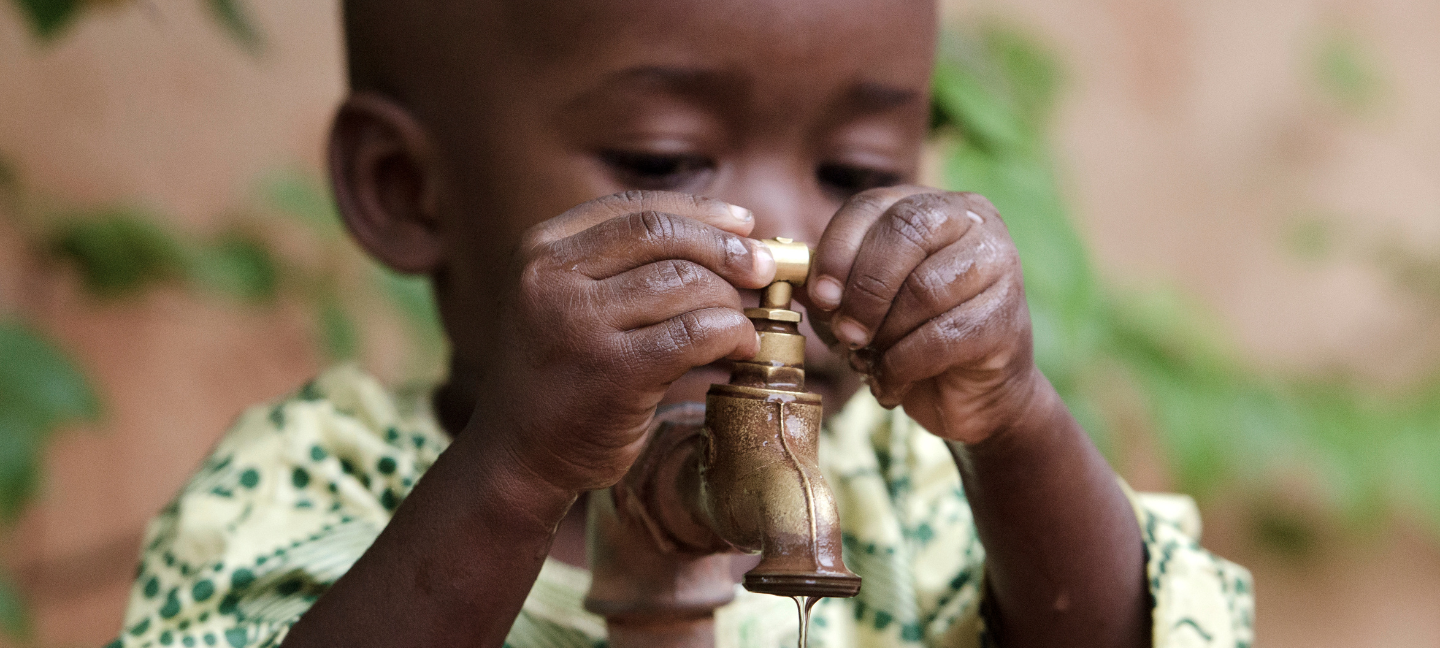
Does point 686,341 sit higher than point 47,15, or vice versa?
point 47,15

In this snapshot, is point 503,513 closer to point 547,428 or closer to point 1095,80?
point 547,428

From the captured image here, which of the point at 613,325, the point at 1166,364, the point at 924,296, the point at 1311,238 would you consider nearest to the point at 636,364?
the point at 613,325

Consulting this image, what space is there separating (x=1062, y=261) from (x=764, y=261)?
0.70 meters

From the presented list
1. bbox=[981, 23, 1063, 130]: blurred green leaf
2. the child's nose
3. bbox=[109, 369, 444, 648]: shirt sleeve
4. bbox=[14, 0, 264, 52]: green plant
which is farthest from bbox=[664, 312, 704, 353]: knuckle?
bbox=[981, 23, 1063, 130]: blurred green leaf

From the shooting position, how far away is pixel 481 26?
3.04ft

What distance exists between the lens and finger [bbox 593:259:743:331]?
60cm

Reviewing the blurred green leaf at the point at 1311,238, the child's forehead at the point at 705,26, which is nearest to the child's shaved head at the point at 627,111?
the child's forehead at the point at 705,26

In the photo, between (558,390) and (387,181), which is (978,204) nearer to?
(558,390)

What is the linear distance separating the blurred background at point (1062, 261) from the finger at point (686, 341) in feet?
2.25

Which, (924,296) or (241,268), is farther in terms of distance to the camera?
(241,268)

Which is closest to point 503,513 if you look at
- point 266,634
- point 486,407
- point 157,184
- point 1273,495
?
point 486,407

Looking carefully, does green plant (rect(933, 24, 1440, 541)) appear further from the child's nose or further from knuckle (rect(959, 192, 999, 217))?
knuckle (rect(959, 192, 999, 217))

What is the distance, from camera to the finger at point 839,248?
0.62m

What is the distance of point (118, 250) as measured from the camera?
4.70 ft
